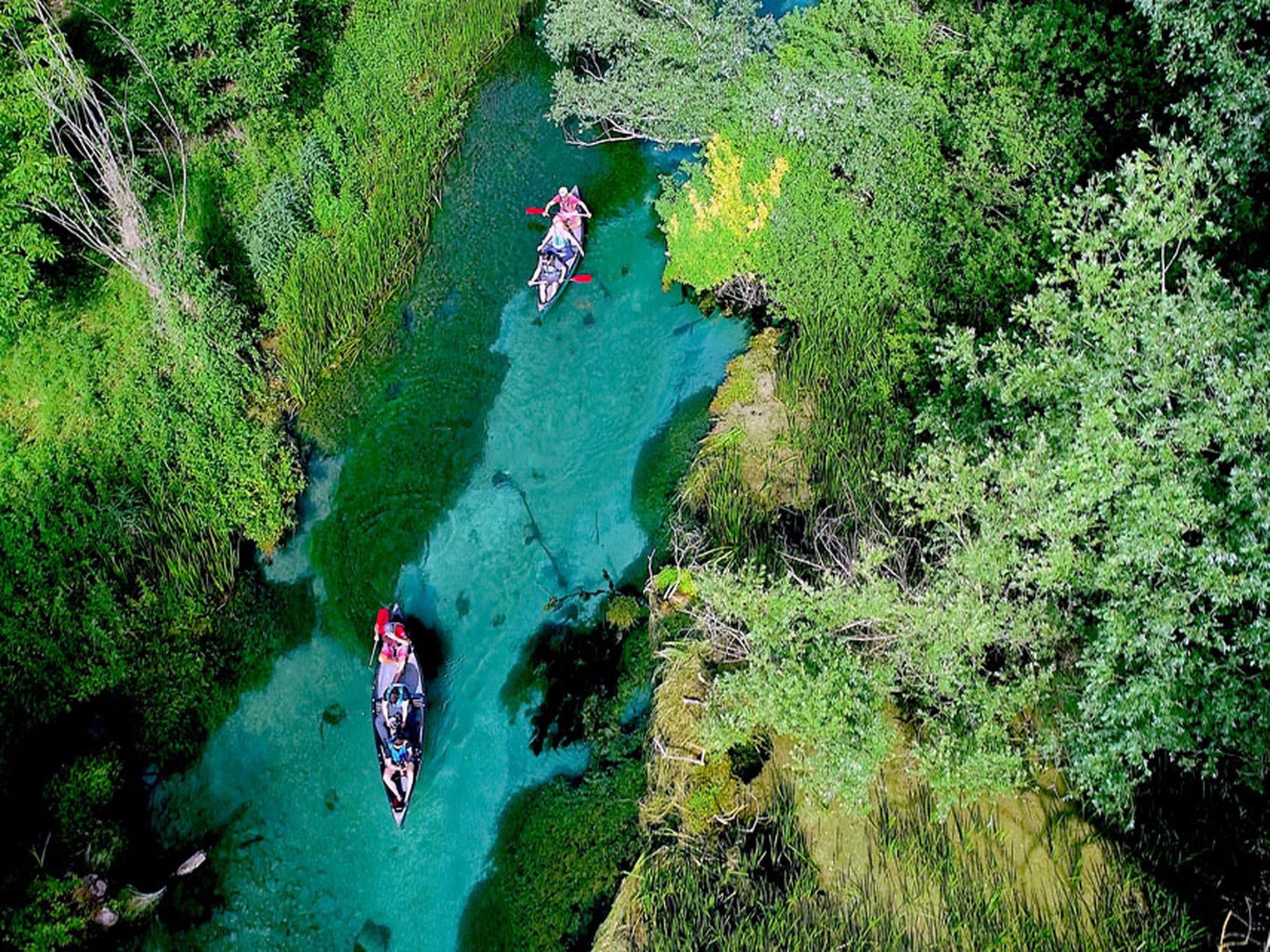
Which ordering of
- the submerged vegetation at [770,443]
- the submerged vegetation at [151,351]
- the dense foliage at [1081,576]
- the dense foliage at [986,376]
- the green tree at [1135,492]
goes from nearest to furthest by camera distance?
the green tree at [1135,492]
the dense foliage at [1081,576]
the dense foliage at [986,376]
the submerged vegetation at [770,443]
the submerged vegetation at [151,351]

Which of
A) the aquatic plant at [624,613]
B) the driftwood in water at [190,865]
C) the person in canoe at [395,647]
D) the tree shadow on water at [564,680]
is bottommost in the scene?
the driftwood in water at [190,865]

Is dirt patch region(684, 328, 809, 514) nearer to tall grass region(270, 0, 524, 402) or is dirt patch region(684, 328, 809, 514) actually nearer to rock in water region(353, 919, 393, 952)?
tall grass region(270, 0, 524, 402)

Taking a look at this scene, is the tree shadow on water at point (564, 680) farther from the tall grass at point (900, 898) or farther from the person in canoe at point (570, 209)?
the person in canoe at point (570, 209)

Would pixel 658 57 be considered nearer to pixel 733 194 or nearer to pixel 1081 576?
pixel 733 194

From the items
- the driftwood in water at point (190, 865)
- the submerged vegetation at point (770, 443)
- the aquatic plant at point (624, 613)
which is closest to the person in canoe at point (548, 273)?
the submerged vegetation at point (770, 443)

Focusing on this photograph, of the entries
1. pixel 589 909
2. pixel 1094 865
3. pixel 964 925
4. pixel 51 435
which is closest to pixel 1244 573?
pixel 1094 865

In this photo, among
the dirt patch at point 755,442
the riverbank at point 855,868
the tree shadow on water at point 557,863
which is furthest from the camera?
the dirt patch at point 755,442

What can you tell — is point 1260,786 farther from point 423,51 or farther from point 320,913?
point 423,51

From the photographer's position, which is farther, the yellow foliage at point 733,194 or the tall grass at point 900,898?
the yellow foliage at point 733,194
